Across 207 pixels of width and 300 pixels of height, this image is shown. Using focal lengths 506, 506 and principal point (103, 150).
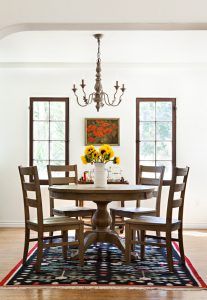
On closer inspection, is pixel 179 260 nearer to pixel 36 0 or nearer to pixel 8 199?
pixel 36 0

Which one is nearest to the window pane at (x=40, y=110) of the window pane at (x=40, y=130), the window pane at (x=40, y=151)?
the window pane at (x=40, y=130)

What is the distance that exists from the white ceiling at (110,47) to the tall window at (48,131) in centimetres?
80

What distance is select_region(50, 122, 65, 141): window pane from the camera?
891 cm

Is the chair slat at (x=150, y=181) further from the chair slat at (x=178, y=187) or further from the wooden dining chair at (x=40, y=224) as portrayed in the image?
the wooden dining chair at (x=40, y=224)

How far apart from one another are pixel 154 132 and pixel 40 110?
2048mm

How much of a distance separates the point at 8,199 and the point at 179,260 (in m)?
4.00

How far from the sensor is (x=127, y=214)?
6027 mm

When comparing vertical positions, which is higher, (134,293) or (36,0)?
(36,0)

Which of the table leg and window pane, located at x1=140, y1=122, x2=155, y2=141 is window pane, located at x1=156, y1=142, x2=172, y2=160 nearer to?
window pane, located at x1=140, y1=122, x2=155, y2=141

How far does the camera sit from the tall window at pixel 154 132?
29.0 feet

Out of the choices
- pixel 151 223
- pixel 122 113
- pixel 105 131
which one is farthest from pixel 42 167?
pixel 151 223

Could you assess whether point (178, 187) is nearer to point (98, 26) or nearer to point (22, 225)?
point (98, 26)

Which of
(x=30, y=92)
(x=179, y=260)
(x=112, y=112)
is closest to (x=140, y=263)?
(x=179, y=260)

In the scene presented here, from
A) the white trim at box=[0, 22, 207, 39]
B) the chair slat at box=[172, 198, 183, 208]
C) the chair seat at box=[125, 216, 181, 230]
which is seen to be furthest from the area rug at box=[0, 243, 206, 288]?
the white trim at box=[0, 22, 207, 39]
